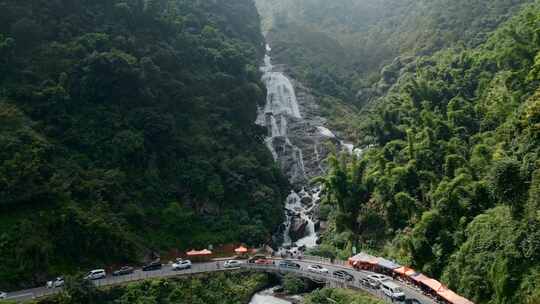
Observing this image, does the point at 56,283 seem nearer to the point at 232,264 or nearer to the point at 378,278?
the point at 232,264

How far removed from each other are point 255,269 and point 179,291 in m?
7.71

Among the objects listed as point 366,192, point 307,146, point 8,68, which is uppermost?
point 8,68

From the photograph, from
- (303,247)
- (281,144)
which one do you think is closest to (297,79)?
(281,144)

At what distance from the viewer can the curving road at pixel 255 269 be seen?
140 ft

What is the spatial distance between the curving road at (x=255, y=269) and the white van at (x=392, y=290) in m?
0.42

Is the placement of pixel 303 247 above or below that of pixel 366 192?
below

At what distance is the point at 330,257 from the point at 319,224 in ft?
40.5

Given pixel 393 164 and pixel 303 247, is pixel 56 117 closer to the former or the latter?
pixel 303 247

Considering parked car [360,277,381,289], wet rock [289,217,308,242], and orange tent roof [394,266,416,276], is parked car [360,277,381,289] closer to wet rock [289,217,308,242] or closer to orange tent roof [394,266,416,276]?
orange tent roof [394,266,416,276]

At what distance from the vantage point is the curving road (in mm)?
42688

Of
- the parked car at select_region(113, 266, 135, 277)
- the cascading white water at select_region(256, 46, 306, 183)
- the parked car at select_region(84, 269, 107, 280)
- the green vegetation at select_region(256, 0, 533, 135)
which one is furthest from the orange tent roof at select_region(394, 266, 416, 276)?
the green vegetation at select_region(256, 0, 533, 135)

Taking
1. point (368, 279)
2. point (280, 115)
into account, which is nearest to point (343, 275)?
point (368, 279)

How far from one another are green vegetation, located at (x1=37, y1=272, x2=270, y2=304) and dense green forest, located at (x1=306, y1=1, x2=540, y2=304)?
1093 cm

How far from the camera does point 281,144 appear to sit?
286 ft
